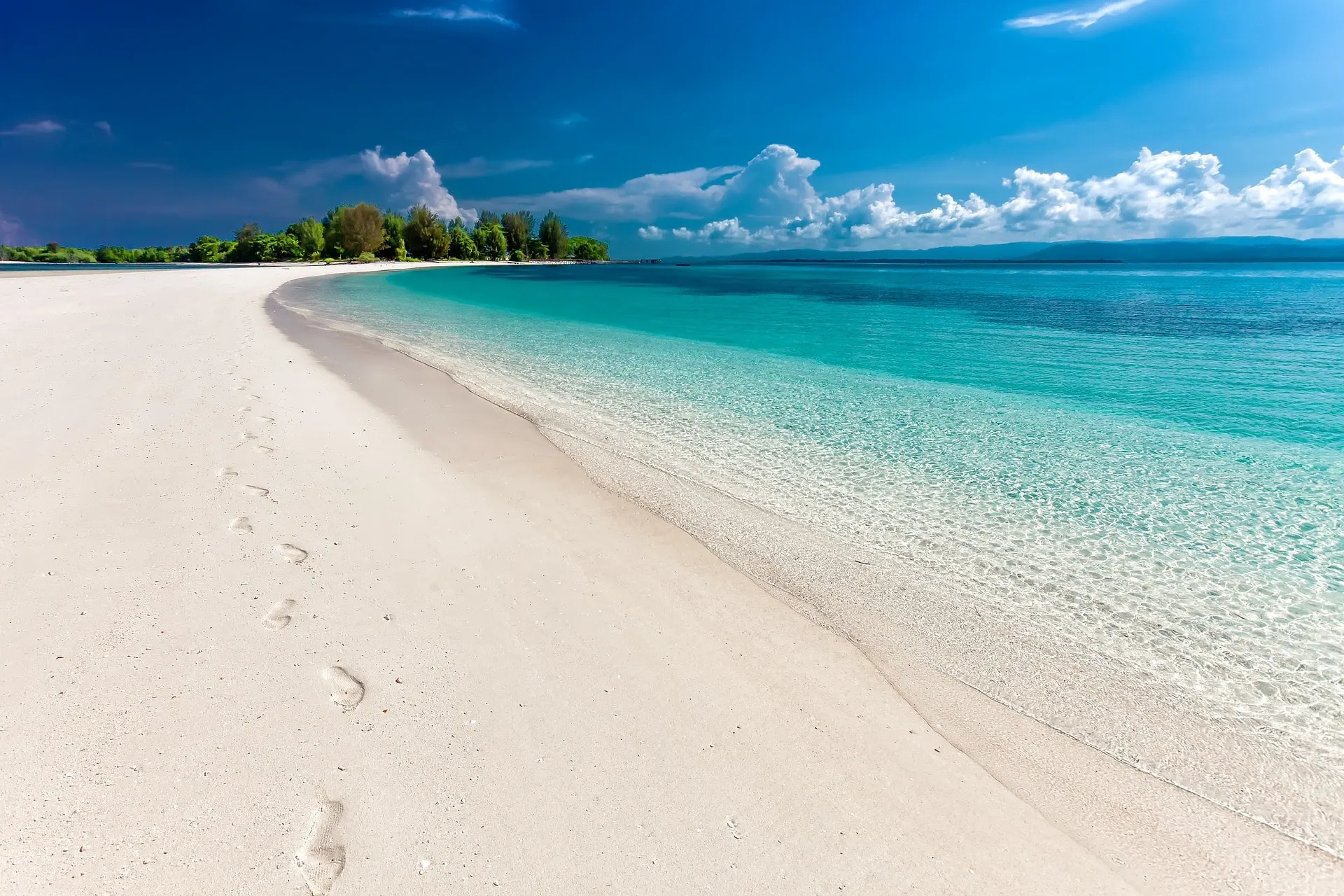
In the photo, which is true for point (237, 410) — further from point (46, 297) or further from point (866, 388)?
point (46, 297)

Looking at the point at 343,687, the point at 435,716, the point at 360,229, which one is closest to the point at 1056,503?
the point at 435,716

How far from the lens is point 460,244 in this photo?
512 ft

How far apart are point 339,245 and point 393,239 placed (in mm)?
14432

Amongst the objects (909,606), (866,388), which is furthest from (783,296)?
(909,606)

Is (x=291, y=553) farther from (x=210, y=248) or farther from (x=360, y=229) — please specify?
(x=210, y=248)

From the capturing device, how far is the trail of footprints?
7.90 feet

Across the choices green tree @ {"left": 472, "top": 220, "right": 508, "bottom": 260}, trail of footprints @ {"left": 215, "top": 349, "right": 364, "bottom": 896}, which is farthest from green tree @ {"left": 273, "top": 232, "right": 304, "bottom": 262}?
trail of footprints @ {"left": 215, "top": 349, "right": 364, "bottom": 896}

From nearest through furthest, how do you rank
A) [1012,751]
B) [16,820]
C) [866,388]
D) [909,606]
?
1. [16,820]
2. [1012,751]
3. [909,606]
4. [866,388]

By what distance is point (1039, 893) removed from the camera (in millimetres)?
2574

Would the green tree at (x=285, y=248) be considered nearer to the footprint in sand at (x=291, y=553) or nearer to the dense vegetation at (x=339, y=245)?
the dense vegetation at (x=339, y=245)

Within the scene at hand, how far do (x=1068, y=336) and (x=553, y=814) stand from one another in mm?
28206

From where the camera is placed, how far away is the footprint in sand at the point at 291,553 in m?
4.79

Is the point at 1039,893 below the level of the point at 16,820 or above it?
below

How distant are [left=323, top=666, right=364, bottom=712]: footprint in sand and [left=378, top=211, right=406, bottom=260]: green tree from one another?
494 feet
